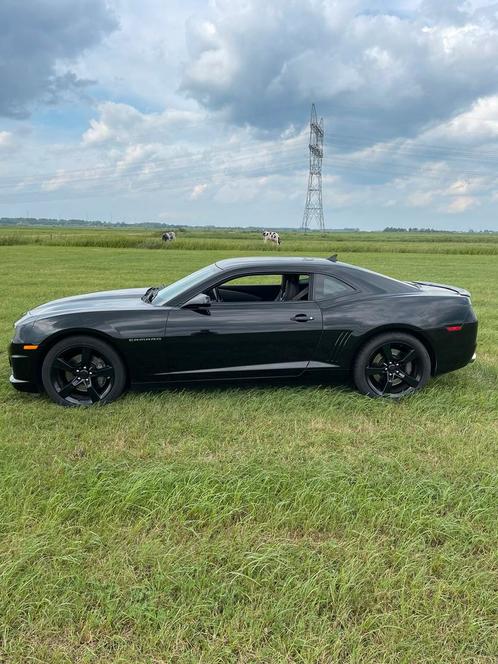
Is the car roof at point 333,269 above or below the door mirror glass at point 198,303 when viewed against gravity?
above

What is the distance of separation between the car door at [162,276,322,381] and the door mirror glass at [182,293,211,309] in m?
0.05

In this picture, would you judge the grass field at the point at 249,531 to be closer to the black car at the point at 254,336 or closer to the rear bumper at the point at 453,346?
the black car at the point at 254,336

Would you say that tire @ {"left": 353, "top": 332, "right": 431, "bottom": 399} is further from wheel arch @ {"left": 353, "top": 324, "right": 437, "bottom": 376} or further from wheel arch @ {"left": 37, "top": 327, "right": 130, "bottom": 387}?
wheel arch @ {"left": 37, "top": 327, "right": 130, "bottom": 387}

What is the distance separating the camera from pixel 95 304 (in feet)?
15.1

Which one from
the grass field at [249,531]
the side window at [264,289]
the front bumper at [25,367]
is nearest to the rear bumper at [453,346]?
the grass field at [249,531]

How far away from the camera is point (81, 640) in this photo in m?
1.92

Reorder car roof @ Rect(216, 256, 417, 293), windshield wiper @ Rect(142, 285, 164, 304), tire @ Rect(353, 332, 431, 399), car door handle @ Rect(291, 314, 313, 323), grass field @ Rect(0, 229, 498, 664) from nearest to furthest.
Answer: grass field @ Rect(0, 229, 498, 664) → car door handle @ Rect(291, 314, 313, 323) → tire @ Rect(353, 332, 431, 399) → car roof @ Rect(216, 256, 417, 293) → windshield wiper @ Rect(142, 285, 164, 304)

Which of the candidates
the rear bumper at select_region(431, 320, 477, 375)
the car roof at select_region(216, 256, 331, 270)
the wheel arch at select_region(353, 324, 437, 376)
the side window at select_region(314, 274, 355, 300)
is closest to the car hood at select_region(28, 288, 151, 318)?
the car roof at select_region(216, 256, 331, 270)

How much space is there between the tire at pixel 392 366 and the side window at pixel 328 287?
528mm

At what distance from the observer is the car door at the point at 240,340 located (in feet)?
14.0

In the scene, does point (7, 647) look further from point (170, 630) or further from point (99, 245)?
point (99, 245)

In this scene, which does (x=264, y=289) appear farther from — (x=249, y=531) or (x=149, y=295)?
(x=249, y=531)

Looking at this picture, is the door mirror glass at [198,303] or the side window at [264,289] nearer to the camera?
the door mirror glass at [198,303]

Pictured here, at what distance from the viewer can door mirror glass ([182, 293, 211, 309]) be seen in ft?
14.1
